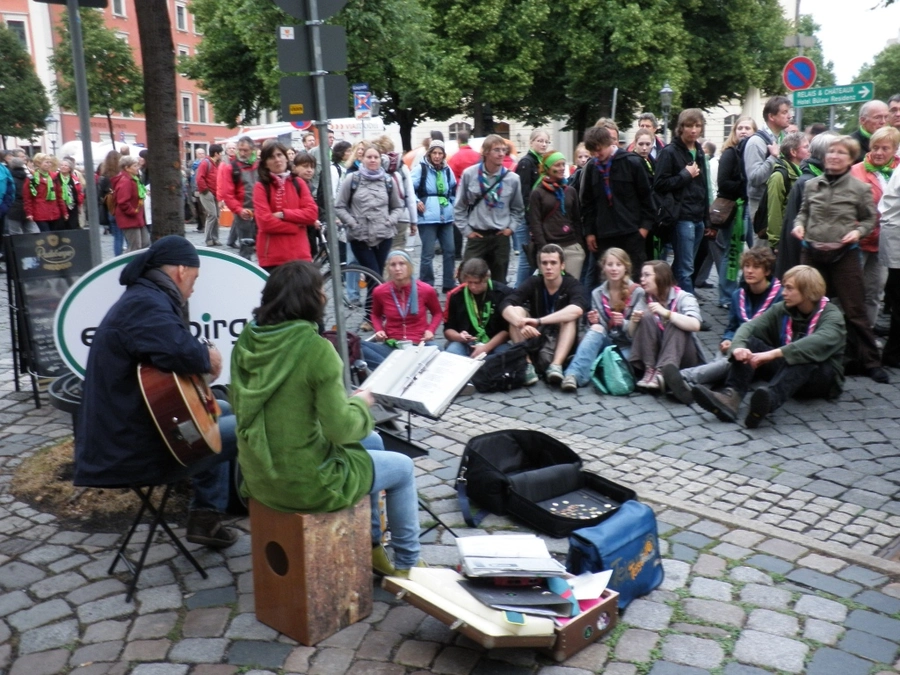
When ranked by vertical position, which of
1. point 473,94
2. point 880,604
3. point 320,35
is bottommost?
point 880,604

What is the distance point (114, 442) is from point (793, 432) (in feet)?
14.8

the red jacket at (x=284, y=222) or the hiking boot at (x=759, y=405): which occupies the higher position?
the red jacket at (x=284, y=222)

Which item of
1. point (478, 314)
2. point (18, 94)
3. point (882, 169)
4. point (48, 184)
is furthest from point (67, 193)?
point (18, 94)

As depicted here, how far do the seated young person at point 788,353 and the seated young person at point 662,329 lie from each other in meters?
0.42

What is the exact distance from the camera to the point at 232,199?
11656 millimetres

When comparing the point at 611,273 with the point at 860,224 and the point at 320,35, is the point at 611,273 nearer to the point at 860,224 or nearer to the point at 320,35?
the point at 860,224

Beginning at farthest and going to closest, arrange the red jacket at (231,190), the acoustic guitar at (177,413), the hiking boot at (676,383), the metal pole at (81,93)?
the red jacket at (231,190)
the hiking boot at (676,383)
the metal pole at (81,93)
the acoustic guitar at (177,413)

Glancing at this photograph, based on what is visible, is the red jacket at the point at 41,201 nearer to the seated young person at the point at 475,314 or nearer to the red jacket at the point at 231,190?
the red jacket at the point at 231,190

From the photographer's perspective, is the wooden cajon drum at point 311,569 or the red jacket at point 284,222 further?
the red jacket at point 284,222

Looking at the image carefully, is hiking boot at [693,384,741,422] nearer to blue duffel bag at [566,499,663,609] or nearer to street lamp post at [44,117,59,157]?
blue duffel bag at [566,499,663,609]

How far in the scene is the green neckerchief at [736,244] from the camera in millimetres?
9883

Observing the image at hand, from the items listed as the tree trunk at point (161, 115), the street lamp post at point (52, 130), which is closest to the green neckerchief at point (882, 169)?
the tree trunk at point (161, 115)

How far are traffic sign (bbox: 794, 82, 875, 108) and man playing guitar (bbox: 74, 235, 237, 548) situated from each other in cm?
1100

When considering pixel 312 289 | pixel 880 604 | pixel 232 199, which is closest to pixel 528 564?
pixel 312 289
